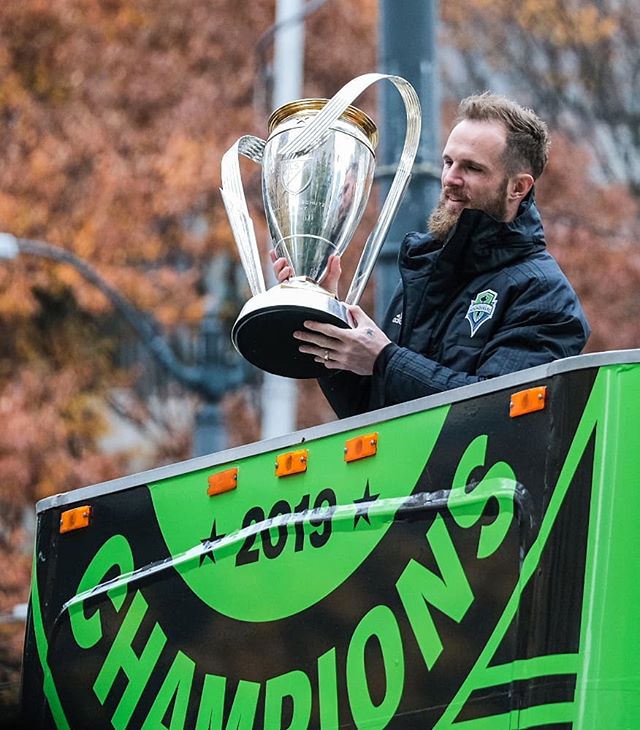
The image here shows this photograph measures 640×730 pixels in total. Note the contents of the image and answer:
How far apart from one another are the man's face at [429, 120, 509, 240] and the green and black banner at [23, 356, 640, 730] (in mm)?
923

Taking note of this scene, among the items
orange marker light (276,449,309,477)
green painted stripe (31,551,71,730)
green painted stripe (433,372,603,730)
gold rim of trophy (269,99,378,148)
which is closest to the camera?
green painted stripe (433,372,603,730)

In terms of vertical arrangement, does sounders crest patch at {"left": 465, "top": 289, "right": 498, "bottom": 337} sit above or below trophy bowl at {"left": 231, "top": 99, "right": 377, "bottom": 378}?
below

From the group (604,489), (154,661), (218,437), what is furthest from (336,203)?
(218,437)

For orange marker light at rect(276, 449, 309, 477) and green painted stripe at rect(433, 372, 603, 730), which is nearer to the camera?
green painted stripe at rect(433, 372, 603, 730)

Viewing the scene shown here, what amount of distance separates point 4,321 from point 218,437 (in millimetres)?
5852

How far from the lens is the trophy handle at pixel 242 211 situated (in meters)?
4.38

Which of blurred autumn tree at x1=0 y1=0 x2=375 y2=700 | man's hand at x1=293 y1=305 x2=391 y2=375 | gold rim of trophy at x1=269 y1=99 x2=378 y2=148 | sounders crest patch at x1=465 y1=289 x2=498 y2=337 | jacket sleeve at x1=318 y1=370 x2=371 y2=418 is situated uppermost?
blurred autumn tree at x1=0 y1=0 x2=375 y2=700

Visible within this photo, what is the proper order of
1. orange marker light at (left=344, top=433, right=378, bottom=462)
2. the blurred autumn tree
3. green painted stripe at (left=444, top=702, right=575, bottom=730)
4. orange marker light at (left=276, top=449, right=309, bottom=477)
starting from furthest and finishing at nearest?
the blurred autumn tree → orange marker light at (left=276, top=449, right=309, bottom=477) → orange marker light at (left=344, top=433, right=378, bottom=462) → green painted stripe at (left=444, top=702, right=575, bottom=730)

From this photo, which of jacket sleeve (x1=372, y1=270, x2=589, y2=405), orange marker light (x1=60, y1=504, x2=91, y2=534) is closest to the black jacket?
jacket sleeve (x1=372, y1=270, x2=589, y2=405)

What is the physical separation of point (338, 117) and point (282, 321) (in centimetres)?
61

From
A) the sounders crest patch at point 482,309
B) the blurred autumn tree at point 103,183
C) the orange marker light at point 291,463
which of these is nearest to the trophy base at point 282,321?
the sounders crest patch at point 482,309

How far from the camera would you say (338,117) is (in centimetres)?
431

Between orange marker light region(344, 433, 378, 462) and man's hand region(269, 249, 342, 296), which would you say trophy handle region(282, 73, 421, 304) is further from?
orange marker light region(344, 433, 378, 462)

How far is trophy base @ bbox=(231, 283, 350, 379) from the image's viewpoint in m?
4.05
